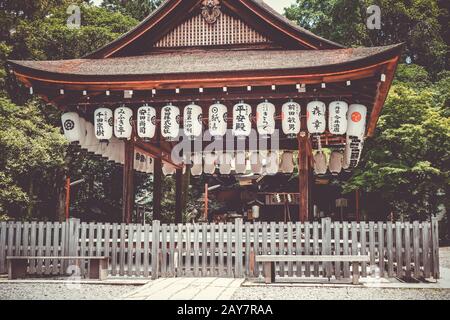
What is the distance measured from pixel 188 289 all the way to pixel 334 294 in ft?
8.75

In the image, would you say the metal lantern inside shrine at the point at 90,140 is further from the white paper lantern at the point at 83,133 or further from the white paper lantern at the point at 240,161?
the white paper lantern at the point at 240,161

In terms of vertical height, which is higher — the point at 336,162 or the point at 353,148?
the point at 353,148

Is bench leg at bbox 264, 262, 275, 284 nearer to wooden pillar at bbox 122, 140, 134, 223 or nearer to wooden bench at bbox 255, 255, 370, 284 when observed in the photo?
wooden bench at bbox 255, 255, 370, 284

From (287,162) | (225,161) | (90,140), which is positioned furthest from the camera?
(225,161)

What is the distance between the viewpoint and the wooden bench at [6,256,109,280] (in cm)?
1107

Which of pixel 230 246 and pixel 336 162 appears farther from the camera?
pixel 336 162

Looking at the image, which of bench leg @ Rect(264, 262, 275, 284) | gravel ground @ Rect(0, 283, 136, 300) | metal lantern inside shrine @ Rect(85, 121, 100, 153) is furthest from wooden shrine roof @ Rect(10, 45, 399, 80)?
gravel ground @ Rect(0, 283, 136, 300)

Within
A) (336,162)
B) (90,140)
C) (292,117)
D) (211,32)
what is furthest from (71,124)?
(336,162)

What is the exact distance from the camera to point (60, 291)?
9.45m

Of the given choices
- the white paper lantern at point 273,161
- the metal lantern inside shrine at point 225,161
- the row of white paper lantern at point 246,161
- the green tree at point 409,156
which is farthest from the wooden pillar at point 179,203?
the green tree at point 409,156

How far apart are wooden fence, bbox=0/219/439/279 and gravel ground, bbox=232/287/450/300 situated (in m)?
1.32

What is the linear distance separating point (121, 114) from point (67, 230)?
10.4 ft

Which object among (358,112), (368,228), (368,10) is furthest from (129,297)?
(368,10)

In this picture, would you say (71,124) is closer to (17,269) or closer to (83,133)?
(83,133)
